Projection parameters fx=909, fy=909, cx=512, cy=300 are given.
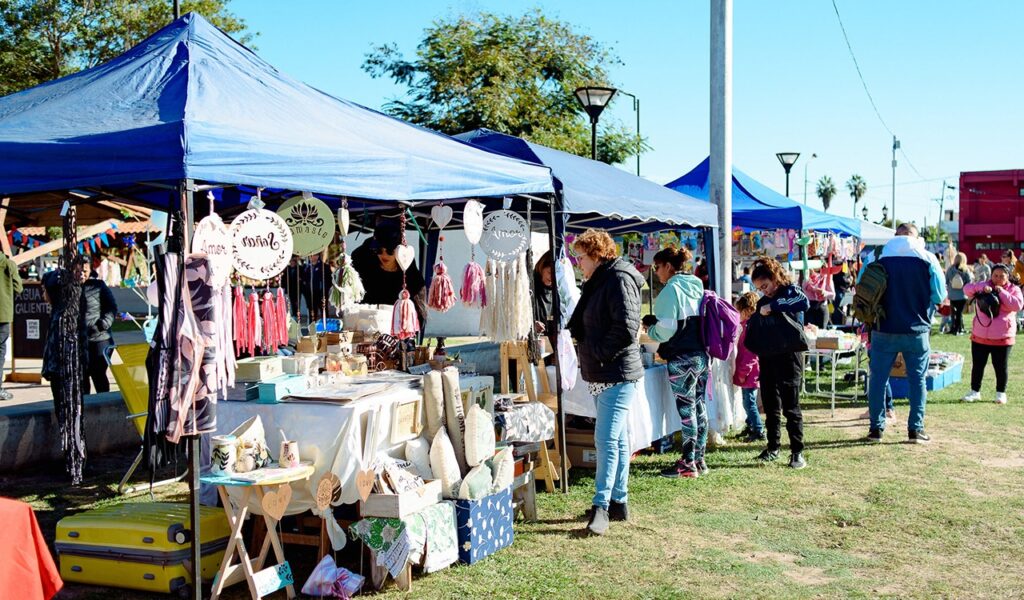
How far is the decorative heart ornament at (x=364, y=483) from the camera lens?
4.29m

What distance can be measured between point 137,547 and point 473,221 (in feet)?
9.06

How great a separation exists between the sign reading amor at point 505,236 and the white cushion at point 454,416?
1167 millimetres

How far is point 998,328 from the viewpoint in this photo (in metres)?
9.30

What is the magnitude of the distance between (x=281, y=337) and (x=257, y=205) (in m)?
0.97

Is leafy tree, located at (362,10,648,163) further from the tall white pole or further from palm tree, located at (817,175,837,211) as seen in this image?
palm tree, located at (817,175,837,211)

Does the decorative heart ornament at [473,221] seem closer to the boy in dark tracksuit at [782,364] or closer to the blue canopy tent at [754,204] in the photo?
the boy in dark tracksuit at [782,364]

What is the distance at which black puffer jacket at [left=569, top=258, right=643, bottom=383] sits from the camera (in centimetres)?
507

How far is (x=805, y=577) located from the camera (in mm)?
4555

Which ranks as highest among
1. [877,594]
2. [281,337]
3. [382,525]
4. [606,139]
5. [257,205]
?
[606,139]

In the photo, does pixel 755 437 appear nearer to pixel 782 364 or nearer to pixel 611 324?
pixel 782 364

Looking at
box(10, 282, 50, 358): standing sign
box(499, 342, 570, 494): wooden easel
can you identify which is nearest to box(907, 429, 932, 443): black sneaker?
box(499, 342, 570, 494): wooden easel

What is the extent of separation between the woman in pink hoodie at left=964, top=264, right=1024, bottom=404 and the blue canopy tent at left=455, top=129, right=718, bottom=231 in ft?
10.4

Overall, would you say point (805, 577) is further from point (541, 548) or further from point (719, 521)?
point (541, 548)

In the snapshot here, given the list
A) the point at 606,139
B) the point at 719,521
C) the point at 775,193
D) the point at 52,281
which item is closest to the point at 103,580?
the point at 719,521
